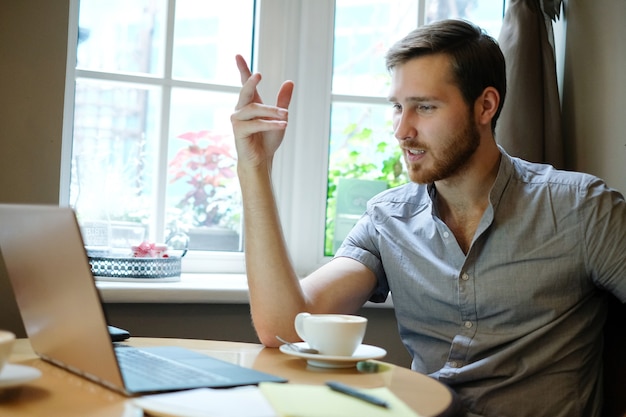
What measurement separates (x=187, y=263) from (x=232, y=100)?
1.72ft

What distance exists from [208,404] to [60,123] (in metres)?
1.30

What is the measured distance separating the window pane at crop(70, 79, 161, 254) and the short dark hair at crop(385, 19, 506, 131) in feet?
2.80

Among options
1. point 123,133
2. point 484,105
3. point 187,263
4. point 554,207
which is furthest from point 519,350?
point 123,133

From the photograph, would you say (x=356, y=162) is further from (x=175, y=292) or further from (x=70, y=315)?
(x=70, y=315)

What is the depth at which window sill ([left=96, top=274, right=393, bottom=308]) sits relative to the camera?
79.5 inches

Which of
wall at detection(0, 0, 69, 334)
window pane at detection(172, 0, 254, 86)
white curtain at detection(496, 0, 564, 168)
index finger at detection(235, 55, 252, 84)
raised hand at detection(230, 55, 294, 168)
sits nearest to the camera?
raised hand at detection(230, 55, 294, 168)

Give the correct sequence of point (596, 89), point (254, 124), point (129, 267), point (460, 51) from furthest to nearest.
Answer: point (596, 89) < point (129, 267) < point (460, 51) < point (254, 124)

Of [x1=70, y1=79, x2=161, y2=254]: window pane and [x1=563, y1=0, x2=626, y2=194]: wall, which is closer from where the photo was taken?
[x1=563, y1=0, x2=626, y2=194]: wall

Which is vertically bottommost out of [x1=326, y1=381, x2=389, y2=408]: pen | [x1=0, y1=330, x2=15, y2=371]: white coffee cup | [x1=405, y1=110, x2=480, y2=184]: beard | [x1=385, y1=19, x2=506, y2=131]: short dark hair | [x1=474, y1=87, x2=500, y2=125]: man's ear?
[x1=326, y1=381, x2=389, y2=408]: pen

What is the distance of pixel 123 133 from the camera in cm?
237

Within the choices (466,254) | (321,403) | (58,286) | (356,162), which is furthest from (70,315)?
(356,162)

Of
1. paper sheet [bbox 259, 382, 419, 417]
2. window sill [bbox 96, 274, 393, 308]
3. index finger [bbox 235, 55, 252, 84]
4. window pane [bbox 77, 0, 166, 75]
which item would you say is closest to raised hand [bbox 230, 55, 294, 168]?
index finger [bbox 235, 55, 252, 84]

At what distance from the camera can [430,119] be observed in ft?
6.03

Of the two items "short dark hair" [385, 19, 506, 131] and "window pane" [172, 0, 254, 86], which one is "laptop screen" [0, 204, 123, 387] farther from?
"window pane" [172, 0, 254, 86]
